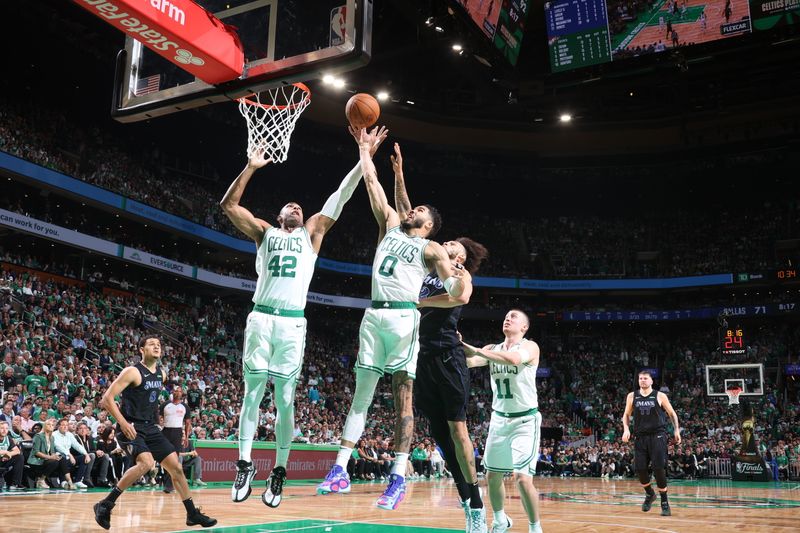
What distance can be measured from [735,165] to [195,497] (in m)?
32.6

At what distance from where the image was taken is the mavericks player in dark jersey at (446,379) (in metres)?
6.82

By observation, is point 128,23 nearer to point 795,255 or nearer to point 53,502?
point 53,502

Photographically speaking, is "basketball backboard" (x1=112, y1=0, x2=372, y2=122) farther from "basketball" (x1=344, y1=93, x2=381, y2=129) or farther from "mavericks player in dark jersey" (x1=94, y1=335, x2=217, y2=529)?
"mavericks player in dark jersey" (x1=94, y1=335, x2=217, y2=529)

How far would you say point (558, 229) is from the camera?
40.6 metres

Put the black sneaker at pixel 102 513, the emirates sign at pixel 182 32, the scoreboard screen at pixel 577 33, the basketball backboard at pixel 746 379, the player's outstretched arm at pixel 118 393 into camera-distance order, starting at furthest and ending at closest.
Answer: the basketball backboard at pixel 746 379
the scoreboard screen at pixel 577 33
the player's outstretched arm at pixel 118 393
the black sneaker at pixel 102 513
the emirates sign at pixel 182 32

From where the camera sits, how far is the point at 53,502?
11062 mm

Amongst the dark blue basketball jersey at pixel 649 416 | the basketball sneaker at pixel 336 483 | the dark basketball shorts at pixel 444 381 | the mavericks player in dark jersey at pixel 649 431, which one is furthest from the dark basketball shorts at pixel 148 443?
the dark blue basketball jersey at pixel 649 416

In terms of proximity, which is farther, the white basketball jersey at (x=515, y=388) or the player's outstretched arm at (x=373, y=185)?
the white basketball jersey at (x=515, y=388)

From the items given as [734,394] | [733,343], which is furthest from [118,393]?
[734,394]

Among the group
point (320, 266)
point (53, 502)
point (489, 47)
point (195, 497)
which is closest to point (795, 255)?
point (320, 266)

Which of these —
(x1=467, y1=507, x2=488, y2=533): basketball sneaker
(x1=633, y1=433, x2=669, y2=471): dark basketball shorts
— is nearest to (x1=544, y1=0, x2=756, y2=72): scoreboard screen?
(x1=633, y1=433, x2=669, y2=471): dark basketball shorts

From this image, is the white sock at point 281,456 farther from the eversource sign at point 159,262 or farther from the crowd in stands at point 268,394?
the eversource sign at point 159,262

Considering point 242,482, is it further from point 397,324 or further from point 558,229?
point 558,229

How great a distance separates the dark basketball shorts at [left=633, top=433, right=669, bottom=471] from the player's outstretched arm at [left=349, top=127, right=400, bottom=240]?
7508 mm
